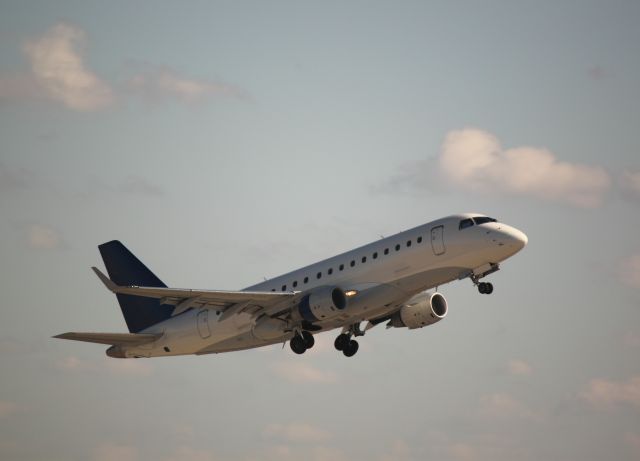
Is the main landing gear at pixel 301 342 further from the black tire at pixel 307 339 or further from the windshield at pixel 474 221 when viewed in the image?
the windshield at pixel 474 221

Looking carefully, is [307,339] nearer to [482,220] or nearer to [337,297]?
[337,297]

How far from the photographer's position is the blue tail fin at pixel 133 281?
6075 centimetres

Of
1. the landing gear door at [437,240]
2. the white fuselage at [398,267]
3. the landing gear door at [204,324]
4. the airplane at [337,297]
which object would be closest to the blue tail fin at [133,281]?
the airplane at [337,297]

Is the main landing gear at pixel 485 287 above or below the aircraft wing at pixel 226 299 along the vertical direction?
below

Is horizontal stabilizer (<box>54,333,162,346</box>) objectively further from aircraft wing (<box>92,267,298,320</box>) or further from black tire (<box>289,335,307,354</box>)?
black tire (<box>289,335,307,354</box>)

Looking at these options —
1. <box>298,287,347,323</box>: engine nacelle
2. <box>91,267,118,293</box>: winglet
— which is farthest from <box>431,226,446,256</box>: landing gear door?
<box>91,267,118,293</box>: winglet

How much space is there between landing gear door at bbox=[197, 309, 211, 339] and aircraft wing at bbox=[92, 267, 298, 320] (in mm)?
2787

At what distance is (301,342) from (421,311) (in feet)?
21.2

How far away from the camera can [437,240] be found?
5047cm

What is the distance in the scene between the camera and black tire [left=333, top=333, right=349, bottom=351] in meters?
58.4

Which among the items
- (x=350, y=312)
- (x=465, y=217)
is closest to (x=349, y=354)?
(x=350, y=312)

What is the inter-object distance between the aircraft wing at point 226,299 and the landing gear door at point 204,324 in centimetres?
279

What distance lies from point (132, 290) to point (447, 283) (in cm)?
1396

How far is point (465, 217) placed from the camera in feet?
167
